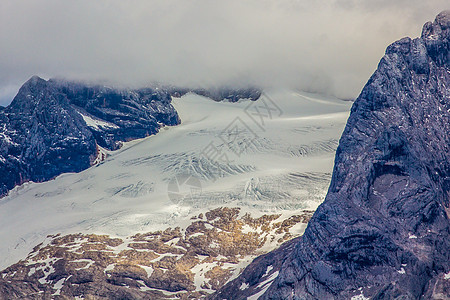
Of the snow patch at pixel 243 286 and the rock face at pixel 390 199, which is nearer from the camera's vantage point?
the rock face at pixel 390 199

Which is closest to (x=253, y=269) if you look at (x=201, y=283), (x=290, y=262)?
(x=201, y=283)

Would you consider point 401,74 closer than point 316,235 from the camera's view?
No

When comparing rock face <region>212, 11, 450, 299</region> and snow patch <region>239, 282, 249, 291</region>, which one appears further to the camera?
snow patch <region>239, 282, 249, 291</region>

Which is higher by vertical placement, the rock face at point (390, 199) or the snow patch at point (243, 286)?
the rock face at point (390, 199)

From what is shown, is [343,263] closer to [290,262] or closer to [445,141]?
[290,262]

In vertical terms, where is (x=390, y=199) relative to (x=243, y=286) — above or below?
above

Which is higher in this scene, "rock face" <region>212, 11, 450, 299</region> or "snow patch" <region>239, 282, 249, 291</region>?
"rock face" <region>212, 11, 450, 299</region>

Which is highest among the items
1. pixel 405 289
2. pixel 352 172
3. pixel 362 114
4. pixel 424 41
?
pixel 424 41

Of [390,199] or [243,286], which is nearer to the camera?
[390,199]
